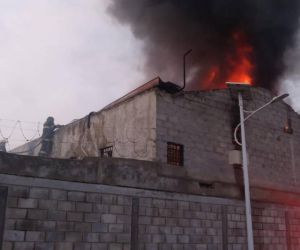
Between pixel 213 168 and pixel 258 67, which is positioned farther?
pixel 258 67

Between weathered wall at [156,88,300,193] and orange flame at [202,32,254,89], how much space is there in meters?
2.76

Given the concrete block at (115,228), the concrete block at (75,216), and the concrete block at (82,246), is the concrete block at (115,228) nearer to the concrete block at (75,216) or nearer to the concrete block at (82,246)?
the concrete block at (82,246)

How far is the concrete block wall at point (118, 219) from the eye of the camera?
10359 mm

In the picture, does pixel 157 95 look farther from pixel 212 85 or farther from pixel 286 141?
pixel 286 141

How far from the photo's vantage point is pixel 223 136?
62.2 feet

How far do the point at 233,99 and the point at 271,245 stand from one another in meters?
7.66

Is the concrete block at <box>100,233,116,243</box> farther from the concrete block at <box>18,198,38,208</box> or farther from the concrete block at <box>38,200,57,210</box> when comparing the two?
the concrete block at <box>18,198,38,208</box>

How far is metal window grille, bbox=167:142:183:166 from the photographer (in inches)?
654

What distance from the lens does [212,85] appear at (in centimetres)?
2384

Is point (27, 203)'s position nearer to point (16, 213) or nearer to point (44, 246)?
point (16, 213)

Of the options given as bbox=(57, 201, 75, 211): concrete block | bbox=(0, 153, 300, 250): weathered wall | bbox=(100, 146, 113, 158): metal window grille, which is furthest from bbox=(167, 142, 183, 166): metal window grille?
bbox=(57, 201, 75, 211): concrete block

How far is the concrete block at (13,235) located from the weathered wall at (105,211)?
0.03 meters

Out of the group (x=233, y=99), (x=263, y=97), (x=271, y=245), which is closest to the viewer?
(x=271, y=245)

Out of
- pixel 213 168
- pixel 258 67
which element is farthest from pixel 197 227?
pixel 258 67
